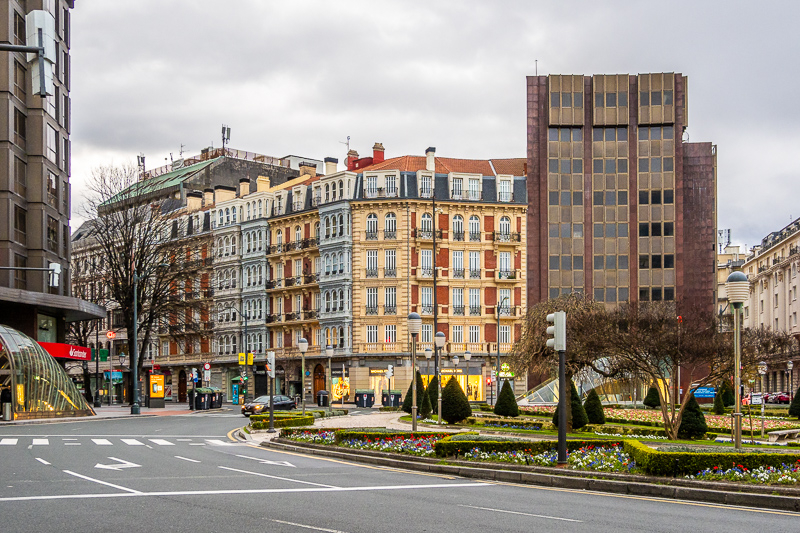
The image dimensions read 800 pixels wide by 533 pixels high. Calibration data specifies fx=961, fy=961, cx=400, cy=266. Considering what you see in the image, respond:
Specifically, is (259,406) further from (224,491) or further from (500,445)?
(224,491)

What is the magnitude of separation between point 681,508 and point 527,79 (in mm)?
68620

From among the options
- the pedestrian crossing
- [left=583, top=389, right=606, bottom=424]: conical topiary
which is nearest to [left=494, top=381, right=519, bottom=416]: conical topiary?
[left=583, top=389, right=606, bottom=424]: conical topiary

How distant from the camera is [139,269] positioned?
62.6m

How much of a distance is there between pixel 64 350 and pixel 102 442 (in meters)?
29.9

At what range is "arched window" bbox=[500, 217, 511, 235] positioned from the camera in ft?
254

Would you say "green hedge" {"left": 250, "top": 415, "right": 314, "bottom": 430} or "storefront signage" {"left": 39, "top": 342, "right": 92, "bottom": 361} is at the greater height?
"storefront signage" {"left": 39, "top": 342, "right": 92, "bottom": 361}

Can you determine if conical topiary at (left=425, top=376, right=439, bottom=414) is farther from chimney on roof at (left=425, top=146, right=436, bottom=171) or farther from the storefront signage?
chimney on roof at (left=425, top=146, right=436, bottom=171)

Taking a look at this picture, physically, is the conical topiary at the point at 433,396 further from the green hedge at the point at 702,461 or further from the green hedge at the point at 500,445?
the green hedge at the point at 702,461

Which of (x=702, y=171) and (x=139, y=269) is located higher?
(x=702, y=171)

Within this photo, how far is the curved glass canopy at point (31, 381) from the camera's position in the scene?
148 ft

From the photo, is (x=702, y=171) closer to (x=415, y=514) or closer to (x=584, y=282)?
(x=584, y=282)

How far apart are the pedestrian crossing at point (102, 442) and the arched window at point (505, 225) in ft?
154

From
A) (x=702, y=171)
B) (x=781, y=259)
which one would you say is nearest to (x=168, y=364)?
(x=702, y=171)

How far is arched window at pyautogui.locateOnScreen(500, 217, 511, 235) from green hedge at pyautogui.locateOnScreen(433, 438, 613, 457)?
55.7 m
